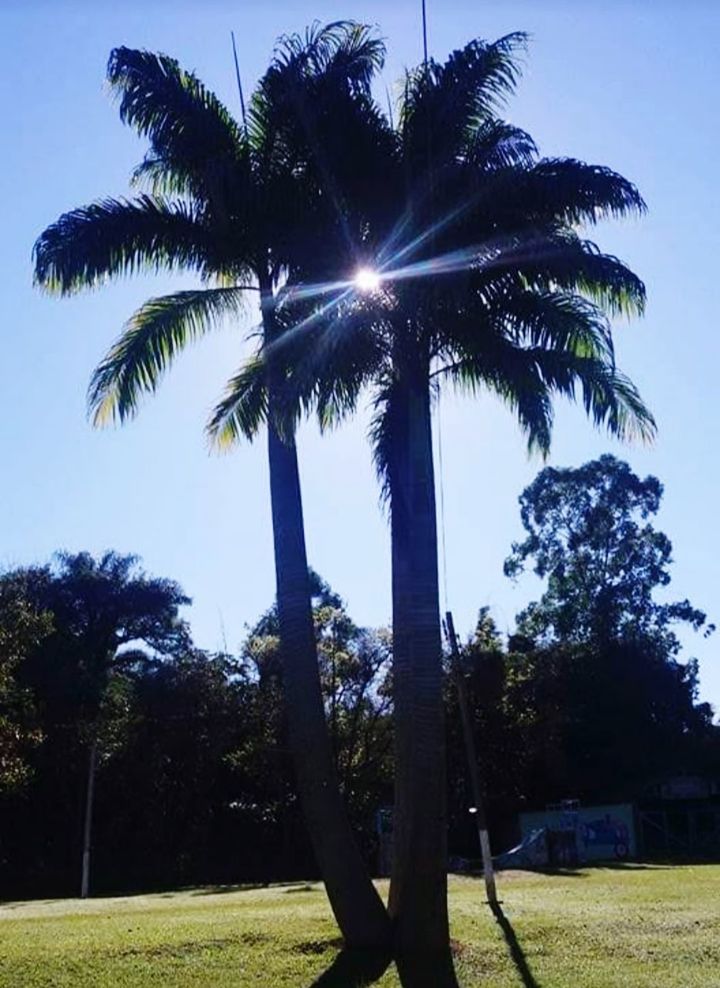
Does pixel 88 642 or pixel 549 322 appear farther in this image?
pixel 88 642

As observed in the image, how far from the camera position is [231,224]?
1467 centimetres

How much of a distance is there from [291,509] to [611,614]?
4158cm

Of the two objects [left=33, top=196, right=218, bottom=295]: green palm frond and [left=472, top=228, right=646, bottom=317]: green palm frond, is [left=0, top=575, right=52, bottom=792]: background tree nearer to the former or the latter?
[left=33, top=196, right=218, bottom=295]: green palm frond

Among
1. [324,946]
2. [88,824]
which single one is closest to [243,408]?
[324,946]

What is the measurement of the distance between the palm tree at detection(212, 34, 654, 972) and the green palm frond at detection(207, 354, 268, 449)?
741 mm

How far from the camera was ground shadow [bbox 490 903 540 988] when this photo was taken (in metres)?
12.2

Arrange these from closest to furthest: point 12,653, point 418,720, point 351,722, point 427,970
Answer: point 427,970, point 418,720, point 12,653, point 351,722

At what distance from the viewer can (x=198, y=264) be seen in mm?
15453

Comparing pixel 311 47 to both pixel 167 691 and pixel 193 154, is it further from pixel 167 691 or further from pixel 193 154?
pixel 167 691

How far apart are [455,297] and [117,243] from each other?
14.7ft

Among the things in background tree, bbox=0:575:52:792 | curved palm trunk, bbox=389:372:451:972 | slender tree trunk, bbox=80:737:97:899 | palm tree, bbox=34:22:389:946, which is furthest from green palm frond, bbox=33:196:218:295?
slender tree trunk, bbox=80:737:97:899

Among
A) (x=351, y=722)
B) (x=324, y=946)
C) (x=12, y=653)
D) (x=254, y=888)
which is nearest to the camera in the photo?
Answer: (x=324, y=946)

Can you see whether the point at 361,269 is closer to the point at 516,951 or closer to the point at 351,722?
the point at 516,951

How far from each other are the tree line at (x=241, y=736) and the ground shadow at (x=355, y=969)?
30.7m
